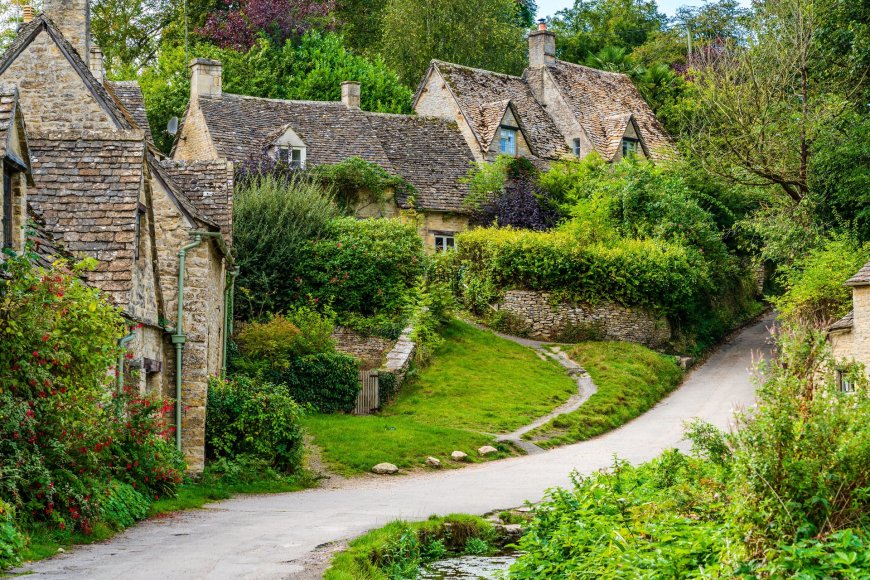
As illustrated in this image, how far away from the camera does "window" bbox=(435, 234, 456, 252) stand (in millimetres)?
44781

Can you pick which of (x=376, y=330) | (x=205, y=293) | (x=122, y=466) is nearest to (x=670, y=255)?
(x=376, y=330)

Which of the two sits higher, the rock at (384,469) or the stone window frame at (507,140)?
the stone window frame at (507,140)

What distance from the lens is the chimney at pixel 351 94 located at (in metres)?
48.1

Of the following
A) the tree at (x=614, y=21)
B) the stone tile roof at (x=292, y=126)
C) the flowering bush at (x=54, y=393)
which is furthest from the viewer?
the tree at (x=614, y=21)

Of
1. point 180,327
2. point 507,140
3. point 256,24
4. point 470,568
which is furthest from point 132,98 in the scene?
point 470,568

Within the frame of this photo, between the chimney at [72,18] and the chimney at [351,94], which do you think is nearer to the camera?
the chimney at [72,18]

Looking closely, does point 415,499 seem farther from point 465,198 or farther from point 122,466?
point 465,198

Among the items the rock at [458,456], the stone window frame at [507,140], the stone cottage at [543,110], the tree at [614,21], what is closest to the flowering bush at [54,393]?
the rock at [458,456]

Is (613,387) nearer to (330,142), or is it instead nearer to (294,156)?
(294,156)

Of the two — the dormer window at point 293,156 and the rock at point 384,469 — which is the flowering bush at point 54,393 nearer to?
the rock at point 384,469

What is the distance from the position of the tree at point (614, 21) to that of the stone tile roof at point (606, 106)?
11.6m

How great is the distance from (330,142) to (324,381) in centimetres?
1553

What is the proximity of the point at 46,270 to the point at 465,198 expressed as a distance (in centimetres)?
2918

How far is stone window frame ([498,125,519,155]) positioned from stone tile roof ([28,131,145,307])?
28816mm
